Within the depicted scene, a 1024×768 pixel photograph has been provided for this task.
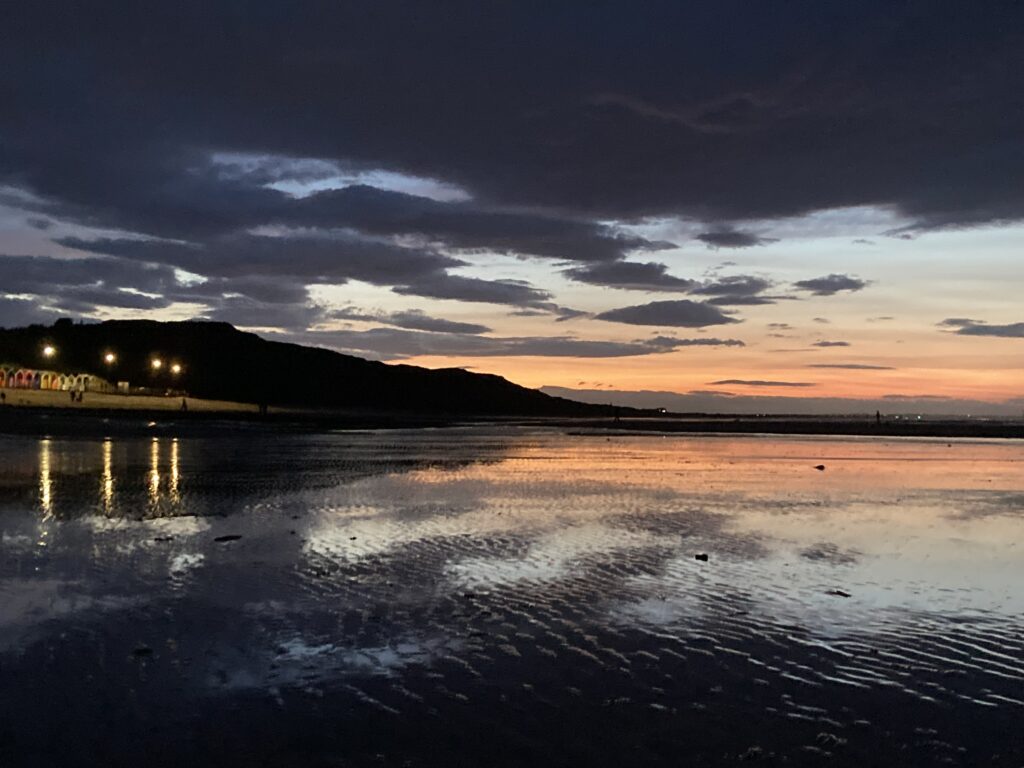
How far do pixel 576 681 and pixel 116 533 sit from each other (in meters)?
11.5

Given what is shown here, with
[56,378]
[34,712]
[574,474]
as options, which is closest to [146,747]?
[34,712]

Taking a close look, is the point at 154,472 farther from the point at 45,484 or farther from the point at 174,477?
the point at 45,484

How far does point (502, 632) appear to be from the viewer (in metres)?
9.71

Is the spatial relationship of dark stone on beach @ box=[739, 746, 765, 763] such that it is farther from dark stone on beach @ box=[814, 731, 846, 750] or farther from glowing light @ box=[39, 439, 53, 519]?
glowing light @ box=[39, 439, 53, 519]

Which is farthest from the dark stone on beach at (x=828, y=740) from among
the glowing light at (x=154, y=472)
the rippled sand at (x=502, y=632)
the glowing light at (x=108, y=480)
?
the glowing light at (x=154, y=472)

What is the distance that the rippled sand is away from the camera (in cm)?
659

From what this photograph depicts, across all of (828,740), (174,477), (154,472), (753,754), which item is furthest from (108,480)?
(828,740)

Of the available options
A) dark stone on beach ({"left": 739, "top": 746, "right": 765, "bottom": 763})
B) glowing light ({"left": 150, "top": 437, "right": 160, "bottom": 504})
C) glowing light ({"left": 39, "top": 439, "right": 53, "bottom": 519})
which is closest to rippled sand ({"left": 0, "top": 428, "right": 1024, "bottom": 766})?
dark stone on beach ({"left": 739, "top": 746, "right": 765, "bottom": 763})

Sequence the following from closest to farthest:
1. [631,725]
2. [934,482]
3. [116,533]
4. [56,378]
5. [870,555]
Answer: [631,725]
[870,555]
[116,533]
[934,482]
[56,378]

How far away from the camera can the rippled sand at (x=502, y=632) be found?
6.59 meters

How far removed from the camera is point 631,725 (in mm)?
6879

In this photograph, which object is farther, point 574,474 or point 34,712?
point 574,474

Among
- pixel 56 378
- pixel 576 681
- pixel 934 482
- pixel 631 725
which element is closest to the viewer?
pixel 631 725

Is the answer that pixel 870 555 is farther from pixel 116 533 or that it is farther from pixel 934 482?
pixel 934 482
